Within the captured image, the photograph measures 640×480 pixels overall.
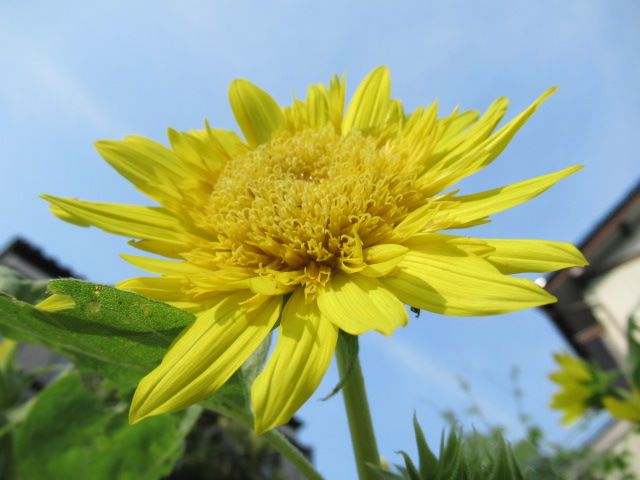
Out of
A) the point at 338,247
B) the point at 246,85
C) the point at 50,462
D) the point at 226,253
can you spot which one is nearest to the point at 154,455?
the point at 50,462

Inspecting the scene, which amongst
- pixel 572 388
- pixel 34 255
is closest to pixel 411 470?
pixel 572 388

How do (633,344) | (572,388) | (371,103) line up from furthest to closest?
(572,388), (633,344), (371,103)

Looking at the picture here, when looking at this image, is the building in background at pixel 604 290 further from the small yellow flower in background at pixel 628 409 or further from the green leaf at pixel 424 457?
the green leaf at pixel 424 457

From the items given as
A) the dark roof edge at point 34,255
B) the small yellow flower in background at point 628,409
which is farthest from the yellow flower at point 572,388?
the dark roof edge at point 34,255

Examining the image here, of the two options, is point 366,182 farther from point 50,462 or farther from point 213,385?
point 50,462

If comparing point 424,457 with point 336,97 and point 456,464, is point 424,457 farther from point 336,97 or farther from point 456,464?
point 336,97

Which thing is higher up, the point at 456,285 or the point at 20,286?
the point at 20,286

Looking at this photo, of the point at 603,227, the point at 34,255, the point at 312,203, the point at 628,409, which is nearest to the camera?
the point at 312,203
